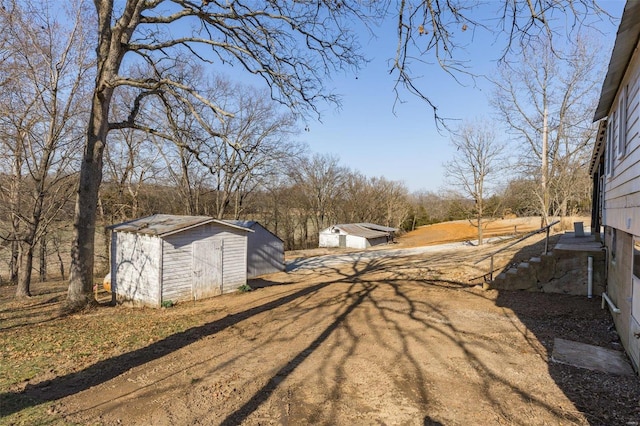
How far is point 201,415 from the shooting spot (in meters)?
3.72

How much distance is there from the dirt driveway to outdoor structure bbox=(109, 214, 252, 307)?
438cm

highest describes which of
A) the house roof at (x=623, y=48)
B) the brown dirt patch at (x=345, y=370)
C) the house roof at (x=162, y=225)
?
the house roof at (x=623, y=48)

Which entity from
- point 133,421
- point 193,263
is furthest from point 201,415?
point 193,263

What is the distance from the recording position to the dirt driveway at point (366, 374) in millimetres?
3750

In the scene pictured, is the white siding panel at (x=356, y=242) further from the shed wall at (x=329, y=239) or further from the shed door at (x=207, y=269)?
the shed door at (x=207, y=269)

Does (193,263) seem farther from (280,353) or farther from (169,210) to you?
(169,210)

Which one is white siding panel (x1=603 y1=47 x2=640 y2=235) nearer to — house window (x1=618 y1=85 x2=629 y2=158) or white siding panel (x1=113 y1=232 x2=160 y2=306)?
house window (x1=618 y1=85 x2=629 y2=158)

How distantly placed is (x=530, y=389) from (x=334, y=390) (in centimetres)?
229

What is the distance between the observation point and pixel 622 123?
18.2 ft

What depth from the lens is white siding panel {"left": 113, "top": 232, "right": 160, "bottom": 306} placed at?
1137 cm

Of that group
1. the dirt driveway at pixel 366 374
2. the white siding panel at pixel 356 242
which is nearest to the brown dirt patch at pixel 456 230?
the white siding panel at pixel 356 242

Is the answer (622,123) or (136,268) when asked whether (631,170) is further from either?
(136,268)

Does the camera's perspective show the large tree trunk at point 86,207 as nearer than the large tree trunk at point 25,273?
Yes

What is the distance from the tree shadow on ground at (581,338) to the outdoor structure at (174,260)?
8919mm
